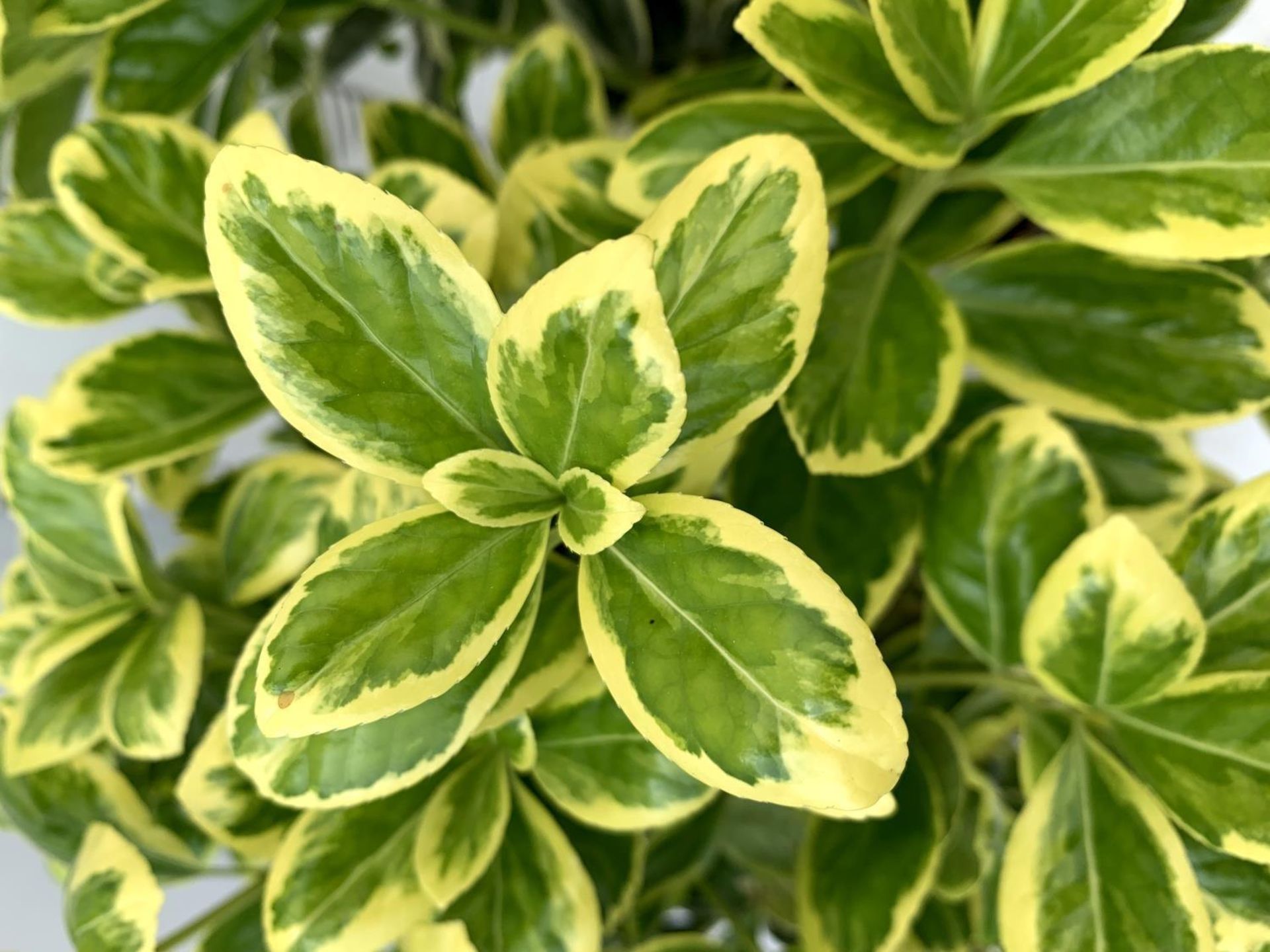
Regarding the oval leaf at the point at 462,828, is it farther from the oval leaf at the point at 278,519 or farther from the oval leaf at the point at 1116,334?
the oval leaf at the point at 1116,334

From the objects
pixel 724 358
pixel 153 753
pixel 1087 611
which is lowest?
pixel 153 753

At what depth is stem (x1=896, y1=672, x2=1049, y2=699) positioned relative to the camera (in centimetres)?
47

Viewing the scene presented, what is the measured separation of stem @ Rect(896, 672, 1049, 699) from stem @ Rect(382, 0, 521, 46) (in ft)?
1.66

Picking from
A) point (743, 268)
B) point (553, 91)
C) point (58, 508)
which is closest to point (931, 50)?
point (743, 268)

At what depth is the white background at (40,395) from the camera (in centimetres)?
78

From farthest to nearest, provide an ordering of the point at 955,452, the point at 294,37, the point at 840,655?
the point at 294,37
the point at 955,452
the point at 840,655

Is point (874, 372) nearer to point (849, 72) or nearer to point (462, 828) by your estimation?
point (849, 72)

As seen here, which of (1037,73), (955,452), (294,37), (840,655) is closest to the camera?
(840,655)

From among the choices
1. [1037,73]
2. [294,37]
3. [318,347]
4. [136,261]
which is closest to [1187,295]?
[1037,73]

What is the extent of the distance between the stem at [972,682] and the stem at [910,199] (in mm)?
217

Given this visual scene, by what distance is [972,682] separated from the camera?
1.62 ft

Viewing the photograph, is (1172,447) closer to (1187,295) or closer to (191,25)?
(1187,295)

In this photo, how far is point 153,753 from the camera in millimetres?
454

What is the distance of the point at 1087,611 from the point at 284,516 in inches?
15.5
